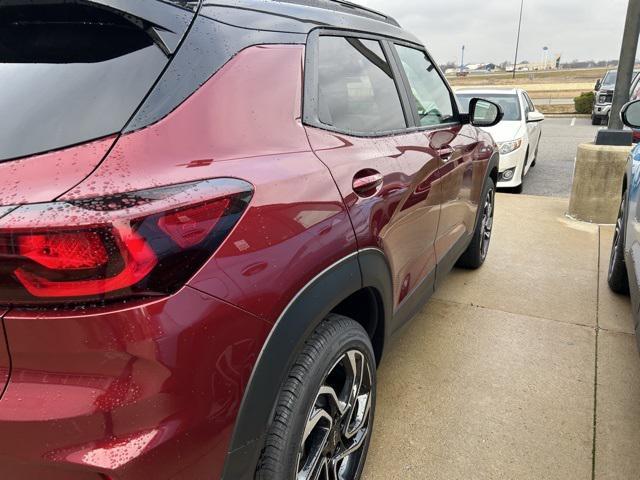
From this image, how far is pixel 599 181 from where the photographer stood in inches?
228

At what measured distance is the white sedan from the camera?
24.2ft

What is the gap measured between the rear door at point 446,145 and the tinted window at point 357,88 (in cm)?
27

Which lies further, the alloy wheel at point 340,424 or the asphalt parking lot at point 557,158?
the asphalt parking lot at point 557,158

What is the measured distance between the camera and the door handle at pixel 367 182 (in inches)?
69.9

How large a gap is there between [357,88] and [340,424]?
4.49ft

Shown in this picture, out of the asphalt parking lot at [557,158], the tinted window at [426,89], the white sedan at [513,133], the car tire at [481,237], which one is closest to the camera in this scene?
the tinted window at [426,89]

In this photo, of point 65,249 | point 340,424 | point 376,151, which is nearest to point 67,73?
point 65,249

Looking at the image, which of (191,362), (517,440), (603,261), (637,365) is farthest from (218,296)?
(603,261)

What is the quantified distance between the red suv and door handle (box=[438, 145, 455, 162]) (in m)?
0.87

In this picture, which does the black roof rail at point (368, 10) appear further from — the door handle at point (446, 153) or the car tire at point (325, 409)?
the car tire at point (325, 409)

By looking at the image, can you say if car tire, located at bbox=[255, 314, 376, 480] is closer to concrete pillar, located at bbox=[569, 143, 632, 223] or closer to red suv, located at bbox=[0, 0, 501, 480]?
red suv, located at bbox=[0, 0, 501, 480]

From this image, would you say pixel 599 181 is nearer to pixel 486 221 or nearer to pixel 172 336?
pixel 486 221

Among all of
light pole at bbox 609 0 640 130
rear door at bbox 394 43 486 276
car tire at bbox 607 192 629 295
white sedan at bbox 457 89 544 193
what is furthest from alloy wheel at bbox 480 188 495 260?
white sedan at bbox 457 89 544 193

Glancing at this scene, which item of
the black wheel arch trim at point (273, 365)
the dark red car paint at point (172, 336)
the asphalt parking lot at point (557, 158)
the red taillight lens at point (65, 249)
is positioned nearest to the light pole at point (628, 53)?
the asphalt parking lot at point (557, 158)
